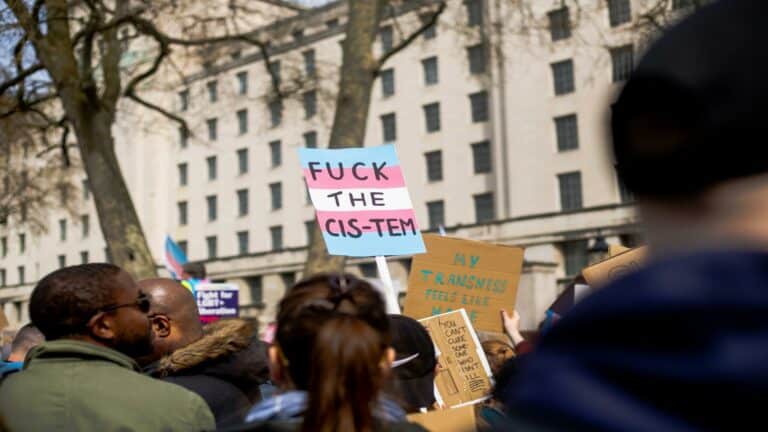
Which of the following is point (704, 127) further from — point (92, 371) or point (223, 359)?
point (223, 359)

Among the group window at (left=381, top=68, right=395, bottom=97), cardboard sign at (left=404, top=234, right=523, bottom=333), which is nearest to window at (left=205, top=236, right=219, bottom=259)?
window at (left=381, top=68, right=395, bottom=97)

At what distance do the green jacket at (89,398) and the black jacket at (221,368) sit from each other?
52 cm

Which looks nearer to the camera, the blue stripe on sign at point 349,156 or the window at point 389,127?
the blue stripe on sign at point 349,156

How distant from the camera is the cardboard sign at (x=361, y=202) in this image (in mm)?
5832

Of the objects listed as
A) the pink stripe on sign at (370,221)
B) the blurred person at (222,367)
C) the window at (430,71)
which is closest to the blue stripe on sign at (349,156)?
the pink stripe on sign at (370,221)

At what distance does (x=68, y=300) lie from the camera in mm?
3127

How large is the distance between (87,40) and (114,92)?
3.81 feet

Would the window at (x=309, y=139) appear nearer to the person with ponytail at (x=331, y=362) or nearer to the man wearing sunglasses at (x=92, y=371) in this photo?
the man wearing sunglasses at (x=92, y=371)

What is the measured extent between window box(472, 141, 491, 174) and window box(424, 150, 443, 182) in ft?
6.86

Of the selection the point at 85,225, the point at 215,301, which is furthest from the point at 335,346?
the point at 85,225

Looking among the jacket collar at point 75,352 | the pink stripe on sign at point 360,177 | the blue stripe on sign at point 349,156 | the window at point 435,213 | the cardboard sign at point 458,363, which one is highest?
the blue stripe on sign at point 349,156

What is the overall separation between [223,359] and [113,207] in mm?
10343

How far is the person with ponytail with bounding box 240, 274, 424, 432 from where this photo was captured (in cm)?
184

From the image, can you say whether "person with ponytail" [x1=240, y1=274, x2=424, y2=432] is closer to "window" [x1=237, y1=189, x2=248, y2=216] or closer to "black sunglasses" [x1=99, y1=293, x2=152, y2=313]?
"black sunglasses" [x1=99, y1=293, x2=152, y2=313]
